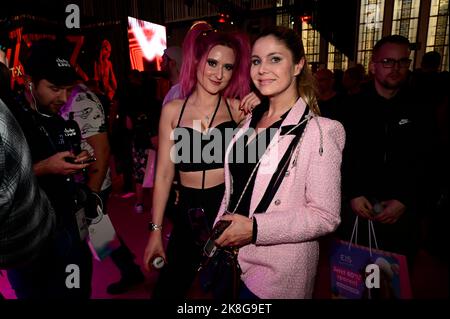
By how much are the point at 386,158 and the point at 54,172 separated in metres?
1.95

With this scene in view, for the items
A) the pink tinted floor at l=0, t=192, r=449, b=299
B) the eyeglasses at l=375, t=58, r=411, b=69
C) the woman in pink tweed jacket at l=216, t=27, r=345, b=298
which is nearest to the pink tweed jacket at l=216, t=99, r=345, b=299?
the woman in pink tweed jacket at l=216, t=27, r=345, b=298

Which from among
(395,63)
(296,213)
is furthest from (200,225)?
(395,63)

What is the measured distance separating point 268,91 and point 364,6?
28.4m

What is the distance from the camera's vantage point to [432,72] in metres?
3.94

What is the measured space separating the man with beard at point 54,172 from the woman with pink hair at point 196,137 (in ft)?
1.28

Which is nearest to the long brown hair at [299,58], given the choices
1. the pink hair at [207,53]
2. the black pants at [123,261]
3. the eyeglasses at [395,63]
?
the pink hair at [207,53]

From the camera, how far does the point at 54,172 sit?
5.20 feet

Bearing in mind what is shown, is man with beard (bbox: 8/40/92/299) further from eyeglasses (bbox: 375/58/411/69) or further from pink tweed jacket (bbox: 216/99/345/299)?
eyeglasses (bbox: 375/58/411/69)

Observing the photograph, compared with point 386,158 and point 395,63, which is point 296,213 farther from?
point 395,63

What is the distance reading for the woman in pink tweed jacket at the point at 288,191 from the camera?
46.5 inches

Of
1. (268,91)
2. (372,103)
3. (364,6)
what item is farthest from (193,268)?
(364,6)

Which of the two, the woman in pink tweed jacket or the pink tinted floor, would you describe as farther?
the pink tinted floor

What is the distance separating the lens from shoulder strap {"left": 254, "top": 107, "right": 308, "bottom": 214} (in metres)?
1.27

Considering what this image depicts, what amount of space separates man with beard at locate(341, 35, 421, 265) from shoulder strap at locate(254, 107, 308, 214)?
3.32 ft
